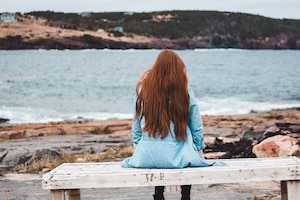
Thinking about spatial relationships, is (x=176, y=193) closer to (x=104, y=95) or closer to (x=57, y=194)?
(x=57, y=194)

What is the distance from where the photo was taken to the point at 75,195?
614cm

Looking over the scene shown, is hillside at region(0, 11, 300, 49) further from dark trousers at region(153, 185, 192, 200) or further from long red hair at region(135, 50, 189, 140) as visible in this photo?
long red hair at region(135, 50, 189, 140)

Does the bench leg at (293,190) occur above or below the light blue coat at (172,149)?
below

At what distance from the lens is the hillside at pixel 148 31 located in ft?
420

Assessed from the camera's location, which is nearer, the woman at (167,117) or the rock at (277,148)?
the woman at (167,117)

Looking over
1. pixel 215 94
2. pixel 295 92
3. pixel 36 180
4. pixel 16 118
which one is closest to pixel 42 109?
pixel 16 118

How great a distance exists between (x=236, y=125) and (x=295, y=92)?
107 ft

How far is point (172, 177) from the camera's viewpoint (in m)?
5.67

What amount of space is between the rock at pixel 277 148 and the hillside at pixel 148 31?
113 meters

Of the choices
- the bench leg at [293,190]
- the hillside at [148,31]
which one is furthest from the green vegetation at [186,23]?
the bench leg at [293,190]

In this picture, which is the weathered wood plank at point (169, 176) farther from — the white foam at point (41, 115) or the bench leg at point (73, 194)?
the white foam at point (41, 115)

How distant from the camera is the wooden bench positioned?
5680 mm

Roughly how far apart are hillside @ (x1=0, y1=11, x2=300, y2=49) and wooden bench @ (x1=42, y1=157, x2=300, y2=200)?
387 ft

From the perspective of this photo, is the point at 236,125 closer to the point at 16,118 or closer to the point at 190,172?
the point at 16,118
